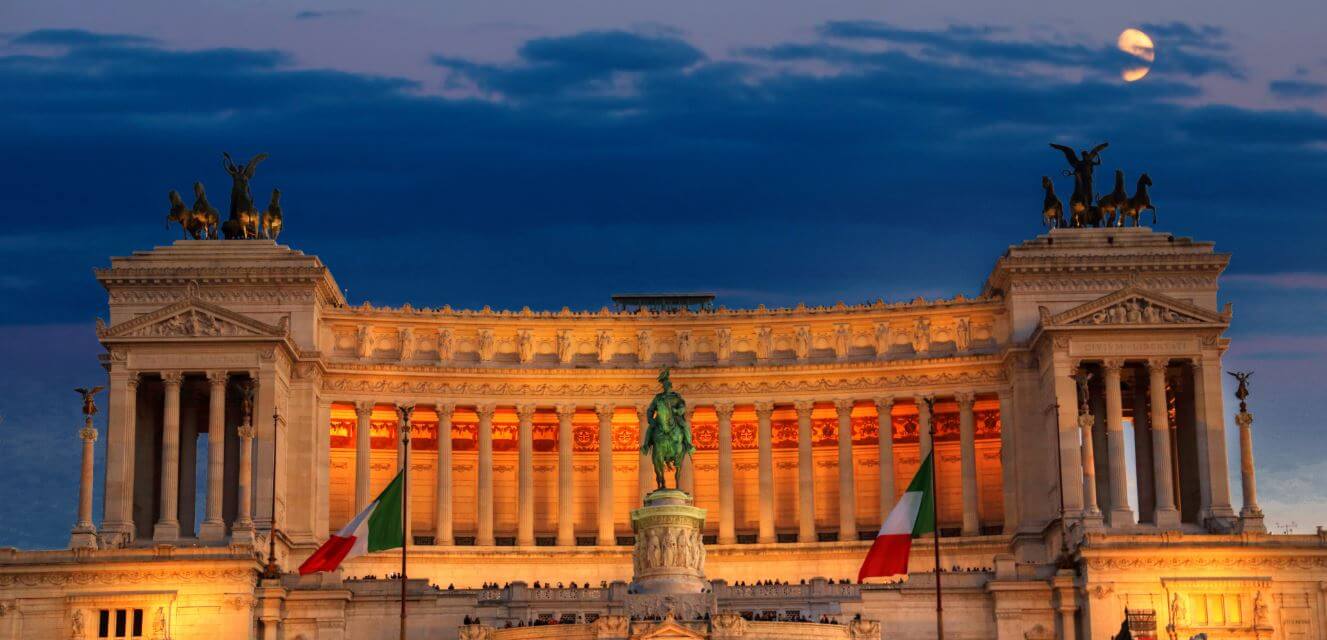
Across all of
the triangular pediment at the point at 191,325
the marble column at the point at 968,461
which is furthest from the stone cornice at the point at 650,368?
the triangular pediment at the point at 191,325

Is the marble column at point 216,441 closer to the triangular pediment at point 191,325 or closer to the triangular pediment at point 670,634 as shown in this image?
the triangular pediment at point 191,325

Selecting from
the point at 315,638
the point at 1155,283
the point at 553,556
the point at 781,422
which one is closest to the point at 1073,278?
the point at 1155,283

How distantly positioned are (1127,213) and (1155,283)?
5053mm

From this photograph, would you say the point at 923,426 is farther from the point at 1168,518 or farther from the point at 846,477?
the point at 1168,518

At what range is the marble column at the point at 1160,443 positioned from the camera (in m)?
120

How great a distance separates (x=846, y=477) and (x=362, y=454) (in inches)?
997

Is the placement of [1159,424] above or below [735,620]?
above

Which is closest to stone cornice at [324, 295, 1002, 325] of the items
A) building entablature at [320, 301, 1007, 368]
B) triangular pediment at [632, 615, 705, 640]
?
building entablature at [320, 301, 1007, 368]

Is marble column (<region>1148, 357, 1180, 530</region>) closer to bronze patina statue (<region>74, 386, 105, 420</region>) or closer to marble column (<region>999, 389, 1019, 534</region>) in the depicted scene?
marble column (<region>999, 389, 1019, 534</region>)

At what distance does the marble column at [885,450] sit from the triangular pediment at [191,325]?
31556 mm

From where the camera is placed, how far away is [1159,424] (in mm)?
121250

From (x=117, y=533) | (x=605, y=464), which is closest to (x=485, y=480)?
(x=605, y=464)

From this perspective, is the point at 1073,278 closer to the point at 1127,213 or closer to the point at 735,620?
the point at 1127,213

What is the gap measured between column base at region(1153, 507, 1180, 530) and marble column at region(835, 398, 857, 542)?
16922 mm
